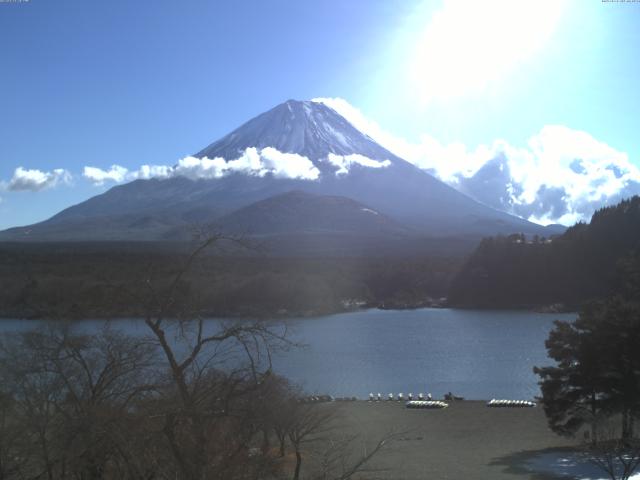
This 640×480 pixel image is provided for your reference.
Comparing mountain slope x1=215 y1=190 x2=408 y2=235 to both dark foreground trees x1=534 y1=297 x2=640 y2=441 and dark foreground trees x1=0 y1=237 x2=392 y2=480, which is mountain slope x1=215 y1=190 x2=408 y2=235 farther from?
dark foreground trees x1=0 y1=237 x2=392 y2=480

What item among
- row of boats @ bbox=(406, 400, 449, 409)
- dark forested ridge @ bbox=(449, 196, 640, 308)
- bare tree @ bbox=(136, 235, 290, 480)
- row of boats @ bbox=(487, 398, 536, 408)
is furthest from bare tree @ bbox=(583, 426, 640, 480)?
dark forested ridge @ bbox=(449, 196, 640, 308)

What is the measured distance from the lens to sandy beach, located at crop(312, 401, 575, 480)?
A: 391 inches

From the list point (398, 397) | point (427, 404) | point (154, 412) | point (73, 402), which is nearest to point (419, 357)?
point (398, 397)

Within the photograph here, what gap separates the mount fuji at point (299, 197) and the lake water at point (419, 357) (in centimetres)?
4376

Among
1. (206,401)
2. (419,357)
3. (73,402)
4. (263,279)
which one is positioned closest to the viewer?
(206,401)

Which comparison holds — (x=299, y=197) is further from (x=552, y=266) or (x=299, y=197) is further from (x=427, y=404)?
(x=427, y=404)

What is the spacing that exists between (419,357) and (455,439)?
468 inches

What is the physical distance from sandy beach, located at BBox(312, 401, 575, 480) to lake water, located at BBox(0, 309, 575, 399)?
1.94 meters

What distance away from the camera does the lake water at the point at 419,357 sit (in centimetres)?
1908

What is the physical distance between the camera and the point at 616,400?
34.3 feet

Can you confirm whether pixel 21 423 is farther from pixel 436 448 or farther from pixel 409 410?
pixel 409 410

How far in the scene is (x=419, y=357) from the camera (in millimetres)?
24547

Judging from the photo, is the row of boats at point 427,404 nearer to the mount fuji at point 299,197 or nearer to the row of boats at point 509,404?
the row of boats at point 509,404

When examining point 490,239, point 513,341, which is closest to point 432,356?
point 513,341
